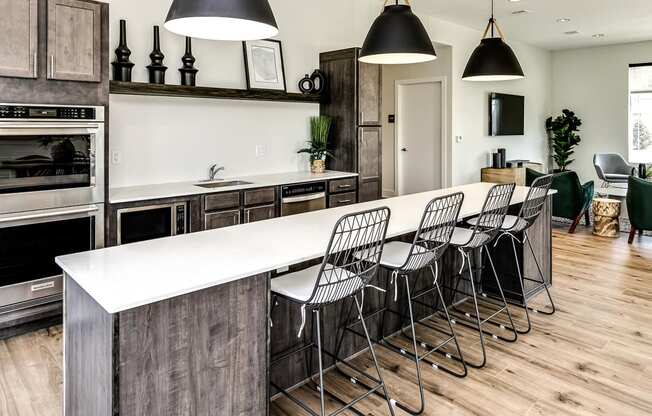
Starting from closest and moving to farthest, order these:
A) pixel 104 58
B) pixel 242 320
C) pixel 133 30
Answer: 1. pixel 242 320
2. pixel 104 58
3. pixel 133 30

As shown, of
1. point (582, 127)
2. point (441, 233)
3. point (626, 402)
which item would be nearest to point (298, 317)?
point (441, 233)

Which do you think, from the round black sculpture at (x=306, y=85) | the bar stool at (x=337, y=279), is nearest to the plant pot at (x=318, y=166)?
the round black sculpture at (x=306, y=85)

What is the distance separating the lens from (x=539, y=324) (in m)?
3.38

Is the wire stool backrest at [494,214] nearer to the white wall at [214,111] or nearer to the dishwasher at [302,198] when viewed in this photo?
the dishwasher at [302,198]

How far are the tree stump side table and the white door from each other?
7.37ft

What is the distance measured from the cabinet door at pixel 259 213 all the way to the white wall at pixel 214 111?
0.74 m

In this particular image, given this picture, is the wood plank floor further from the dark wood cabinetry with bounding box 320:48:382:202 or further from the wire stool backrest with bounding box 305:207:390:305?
the dark wood cabinetry with bounding box 320:48:382:202

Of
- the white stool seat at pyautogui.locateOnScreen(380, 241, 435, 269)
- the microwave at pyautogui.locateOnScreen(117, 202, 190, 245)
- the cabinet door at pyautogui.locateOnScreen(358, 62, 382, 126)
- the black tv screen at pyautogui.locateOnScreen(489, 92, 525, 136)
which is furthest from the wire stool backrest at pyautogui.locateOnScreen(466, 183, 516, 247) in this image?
the black tv screen at pyautogui.locateOnScreen(489, 92, 525, 136)

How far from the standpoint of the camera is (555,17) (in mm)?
6734

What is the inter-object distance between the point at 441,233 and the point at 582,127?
8364mm

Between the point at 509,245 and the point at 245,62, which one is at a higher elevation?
the point at 245,62

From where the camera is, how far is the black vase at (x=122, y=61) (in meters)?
3.84

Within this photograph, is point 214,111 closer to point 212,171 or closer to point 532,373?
point 212,171

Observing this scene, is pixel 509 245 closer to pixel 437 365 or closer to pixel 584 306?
pixel 584 306
